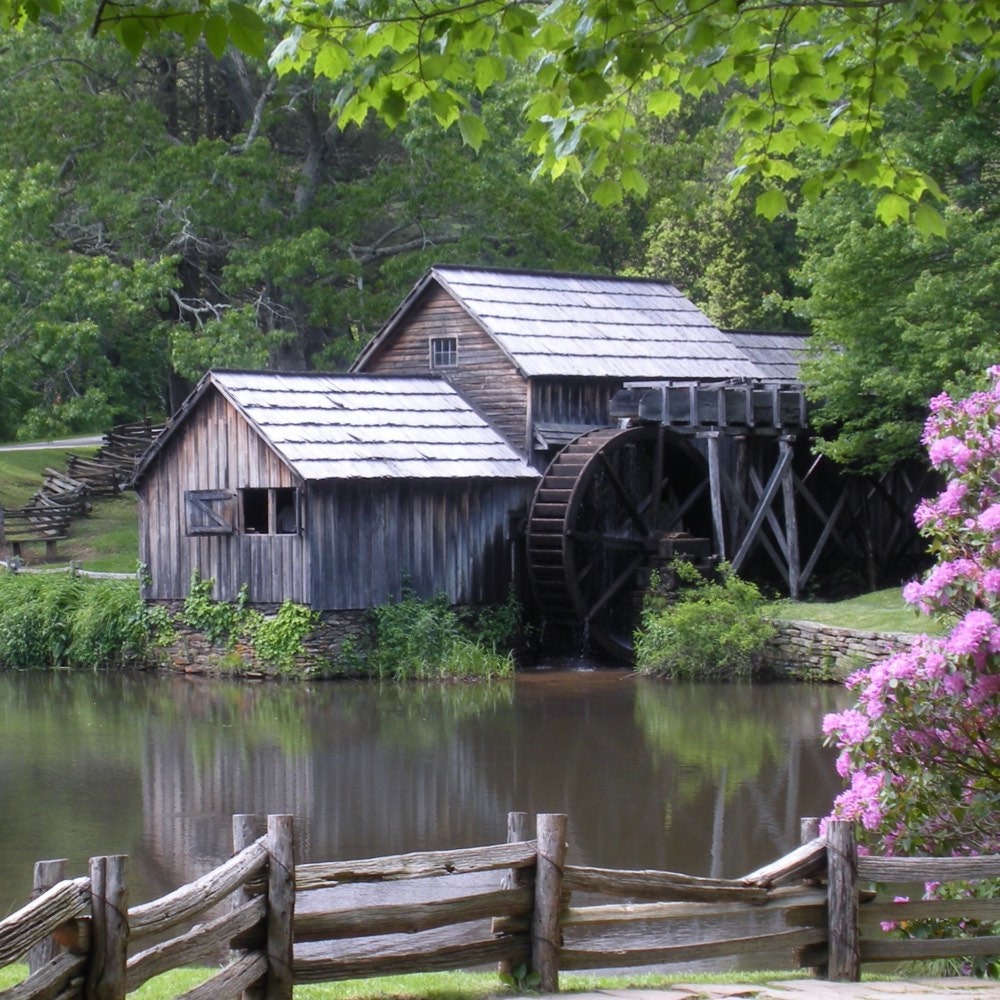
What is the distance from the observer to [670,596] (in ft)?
82.0

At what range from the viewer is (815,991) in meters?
7.50

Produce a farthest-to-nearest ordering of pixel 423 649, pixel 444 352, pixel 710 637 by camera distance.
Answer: pixel 444 352
pixel 423 649
pixel 710 637

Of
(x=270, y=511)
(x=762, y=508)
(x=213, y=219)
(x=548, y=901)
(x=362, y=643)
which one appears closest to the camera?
(x=548, y=901)

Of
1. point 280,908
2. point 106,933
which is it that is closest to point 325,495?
point 280,908

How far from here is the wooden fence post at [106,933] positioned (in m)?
6.25

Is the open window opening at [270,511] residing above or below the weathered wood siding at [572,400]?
below

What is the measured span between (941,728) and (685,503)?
1839cm

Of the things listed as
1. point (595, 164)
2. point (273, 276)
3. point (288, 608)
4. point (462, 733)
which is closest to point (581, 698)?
point (462, 733)

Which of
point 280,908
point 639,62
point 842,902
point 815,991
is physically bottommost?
point 815,991

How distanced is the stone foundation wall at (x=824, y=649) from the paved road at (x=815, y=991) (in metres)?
13.2

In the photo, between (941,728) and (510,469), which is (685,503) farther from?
(941,728)

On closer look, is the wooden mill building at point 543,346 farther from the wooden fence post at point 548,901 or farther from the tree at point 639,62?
the wooden fence post at point 548,901

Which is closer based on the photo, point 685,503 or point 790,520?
point 790,520

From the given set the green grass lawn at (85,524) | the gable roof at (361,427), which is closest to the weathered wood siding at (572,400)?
the gable roof at (361,427)
